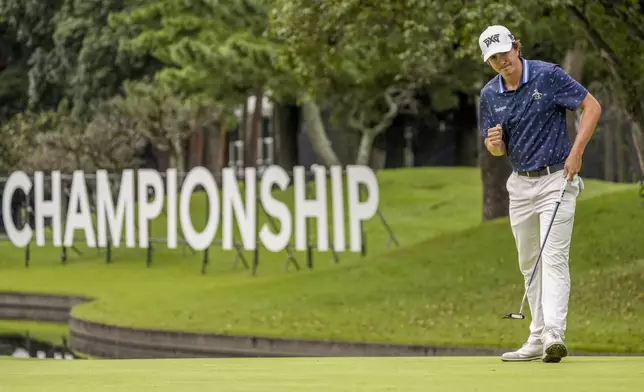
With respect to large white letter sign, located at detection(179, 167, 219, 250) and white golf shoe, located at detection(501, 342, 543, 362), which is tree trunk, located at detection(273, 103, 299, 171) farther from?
white golf shoe, located at detection(501, 342, 543, 362)

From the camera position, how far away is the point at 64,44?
181ft

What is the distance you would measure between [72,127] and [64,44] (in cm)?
278

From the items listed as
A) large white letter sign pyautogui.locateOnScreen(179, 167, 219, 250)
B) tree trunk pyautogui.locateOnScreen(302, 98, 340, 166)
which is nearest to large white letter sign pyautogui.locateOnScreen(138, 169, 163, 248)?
large white letter sign pyautogui.locateOnScreen(179, 167, 219, 250)

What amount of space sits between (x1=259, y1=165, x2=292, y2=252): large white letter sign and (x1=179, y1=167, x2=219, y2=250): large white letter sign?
1.26 m

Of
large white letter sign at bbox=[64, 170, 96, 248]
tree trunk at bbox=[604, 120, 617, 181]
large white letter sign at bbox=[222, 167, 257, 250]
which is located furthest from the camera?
tree trunk at bbox=[604, 120, 617, 181]

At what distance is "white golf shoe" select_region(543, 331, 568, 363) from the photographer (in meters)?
10.5

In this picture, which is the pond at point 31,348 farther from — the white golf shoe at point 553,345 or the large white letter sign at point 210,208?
the white golf shoe at point 553,345

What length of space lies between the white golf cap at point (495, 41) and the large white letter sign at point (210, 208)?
73.5 ft

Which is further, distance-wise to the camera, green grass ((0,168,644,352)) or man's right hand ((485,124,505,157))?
green grass ((0,168,644,352))

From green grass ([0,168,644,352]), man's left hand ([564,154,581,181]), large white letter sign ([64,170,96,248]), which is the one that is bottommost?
green grass ([0,168,644,352])

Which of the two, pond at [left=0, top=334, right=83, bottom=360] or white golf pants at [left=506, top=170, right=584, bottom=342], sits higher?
white golf pants at [left=506, top=170, right=584, bottom=342]

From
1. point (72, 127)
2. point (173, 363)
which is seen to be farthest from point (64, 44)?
point (173, 363)

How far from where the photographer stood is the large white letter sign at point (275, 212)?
31.5m

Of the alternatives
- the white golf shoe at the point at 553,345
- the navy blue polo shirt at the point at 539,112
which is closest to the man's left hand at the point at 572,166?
the navy blue polo shirt at the point at 539,112
